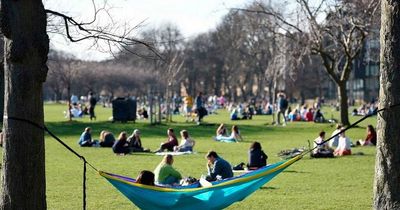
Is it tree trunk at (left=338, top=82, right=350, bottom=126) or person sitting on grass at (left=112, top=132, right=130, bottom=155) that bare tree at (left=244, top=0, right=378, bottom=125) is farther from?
person sitting on grass at (left=112, top=132, right=130, bottom=155)

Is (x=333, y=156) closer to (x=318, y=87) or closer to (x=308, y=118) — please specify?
(x=308, y=118)

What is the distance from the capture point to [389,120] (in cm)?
899

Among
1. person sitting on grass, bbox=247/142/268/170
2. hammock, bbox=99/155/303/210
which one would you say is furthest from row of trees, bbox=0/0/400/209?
person sitting on grass, bbox=247/142/268/170

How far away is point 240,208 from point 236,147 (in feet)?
47.6

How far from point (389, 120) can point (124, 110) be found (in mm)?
31765

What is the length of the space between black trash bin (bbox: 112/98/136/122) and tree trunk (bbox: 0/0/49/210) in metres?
30.7

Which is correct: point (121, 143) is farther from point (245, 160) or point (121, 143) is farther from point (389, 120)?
point (389, 120)

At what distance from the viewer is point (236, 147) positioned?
2728cm

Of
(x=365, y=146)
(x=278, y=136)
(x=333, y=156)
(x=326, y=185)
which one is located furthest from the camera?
(x=278, y=136)

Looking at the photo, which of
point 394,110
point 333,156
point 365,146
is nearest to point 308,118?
point 365,146

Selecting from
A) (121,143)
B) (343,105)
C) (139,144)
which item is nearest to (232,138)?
(139,144)

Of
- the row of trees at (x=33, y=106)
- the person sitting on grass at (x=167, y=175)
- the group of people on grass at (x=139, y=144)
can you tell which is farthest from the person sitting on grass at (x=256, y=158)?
the row of trees at (x=33, y=106)

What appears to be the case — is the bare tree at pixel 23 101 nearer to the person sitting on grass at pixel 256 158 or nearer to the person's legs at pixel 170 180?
the person's legs at pixel 170 180

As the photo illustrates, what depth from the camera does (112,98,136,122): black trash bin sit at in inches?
1559
